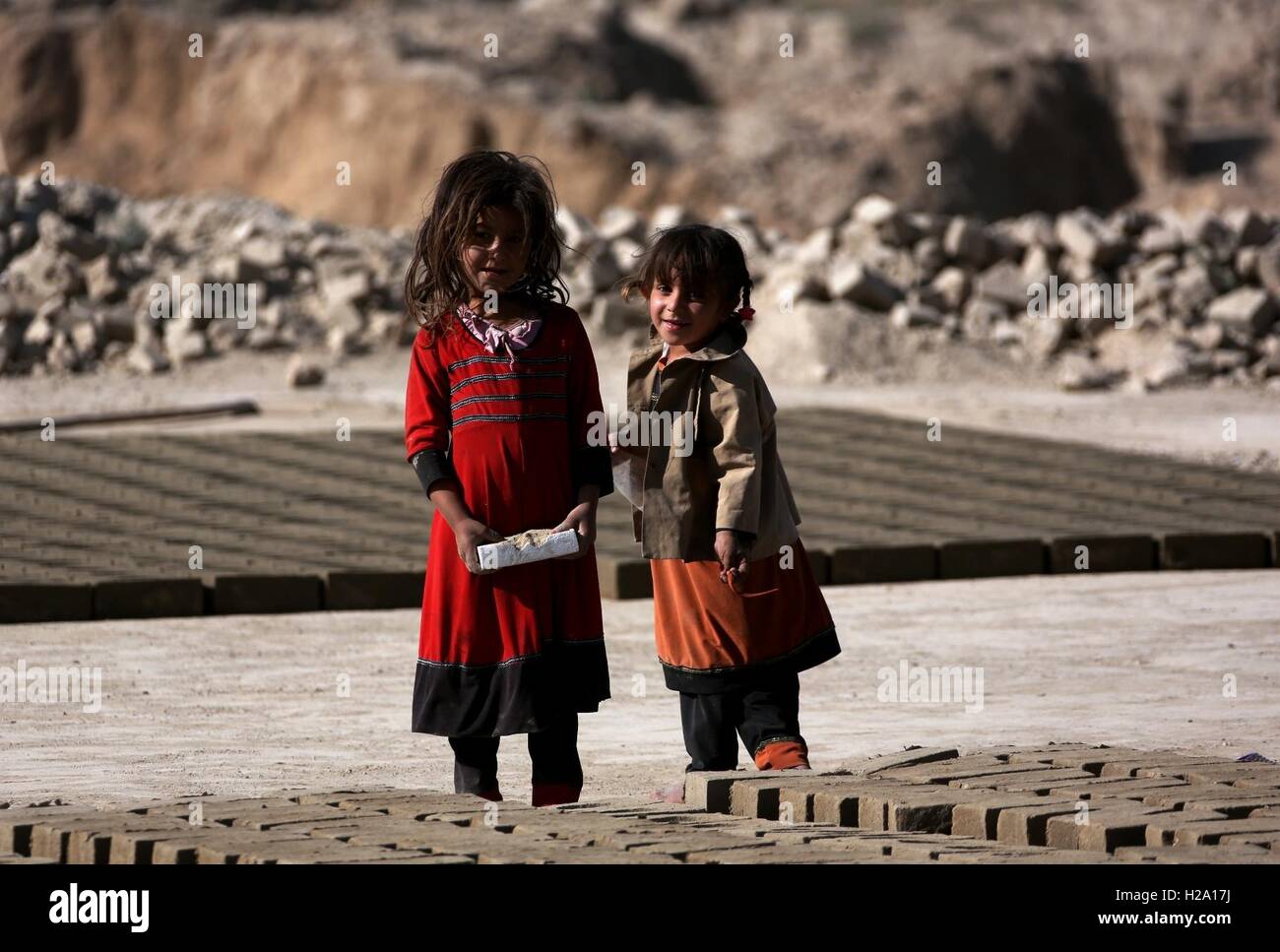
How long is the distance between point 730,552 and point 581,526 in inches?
15.9

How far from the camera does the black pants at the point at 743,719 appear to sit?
4977mm

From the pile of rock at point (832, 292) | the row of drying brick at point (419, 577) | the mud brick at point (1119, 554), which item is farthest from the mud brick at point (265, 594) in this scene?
the pile of rock at point (832, 292)

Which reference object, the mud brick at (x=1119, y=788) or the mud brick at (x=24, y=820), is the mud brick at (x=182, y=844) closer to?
the mud brick at (x=24, y=820)

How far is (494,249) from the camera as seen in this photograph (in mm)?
4734

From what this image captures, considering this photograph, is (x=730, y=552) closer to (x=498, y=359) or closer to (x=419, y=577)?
(x=498, y=359)

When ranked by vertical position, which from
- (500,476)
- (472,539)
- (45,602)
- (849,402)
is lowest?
(45,602)

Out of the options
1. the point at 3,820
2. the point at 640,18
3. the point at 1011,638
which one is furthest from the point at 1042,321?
the point at 640,18

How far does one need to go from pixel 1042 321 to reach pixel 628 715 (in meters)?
12.1

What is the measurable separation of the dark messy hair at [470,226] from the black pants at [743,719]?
1055 millimetres

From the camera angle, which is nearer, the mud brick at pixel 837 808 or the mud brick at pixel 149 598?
the mud brick at pixel 837 808

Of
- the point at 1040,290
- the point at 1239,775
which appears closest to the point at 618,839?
the point at 1239,775

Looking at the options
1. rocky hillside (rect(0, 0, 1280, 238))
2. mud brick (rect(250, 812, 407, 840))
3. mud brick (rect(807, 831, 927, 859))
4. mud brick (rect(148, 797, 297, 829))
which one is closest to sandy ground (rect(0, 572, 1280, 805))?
mud brick (rect(148, 797, 297, 829))

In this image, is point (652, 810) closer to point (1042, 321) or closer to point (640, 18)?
point (1042, 321)

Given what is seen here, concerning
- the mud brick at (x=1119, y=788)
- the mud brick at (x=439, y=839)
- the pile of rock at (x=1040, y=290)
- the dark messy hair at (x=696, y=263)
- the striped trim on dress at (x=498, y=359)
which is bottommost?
the mud brick at (x=439, y=839)
